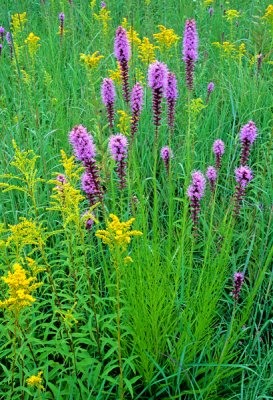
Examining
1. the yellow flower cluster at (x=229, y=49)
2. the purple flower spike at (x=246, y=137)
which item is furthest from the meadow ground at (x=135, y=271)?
the yellow flower cluster at (x=229, y=49)

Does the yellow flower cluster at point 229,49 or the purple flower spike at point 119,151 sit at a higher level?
the purple flower spike at point 119,151

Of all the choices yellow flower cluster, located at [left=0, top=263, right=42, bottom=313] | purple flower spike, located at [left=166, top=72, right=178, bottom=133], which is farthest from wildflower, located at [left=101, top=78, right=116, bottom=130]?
yellow flower cluster, located at [left=0, top=263, right=42, bottom=313]

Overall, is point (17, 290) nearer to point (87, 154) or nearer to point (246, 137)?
point (87, 154)

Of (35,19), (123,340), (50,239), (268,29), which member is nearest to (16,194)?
(50,239)

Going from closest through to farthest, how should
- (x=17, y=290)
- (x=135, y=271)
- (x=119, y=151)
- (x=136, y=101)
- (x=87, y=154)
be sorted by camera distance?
(x=17, y=290)
(x=87, y=154)
(x=119, y=151)
(x=135, y=271)
(x=136, y=101)

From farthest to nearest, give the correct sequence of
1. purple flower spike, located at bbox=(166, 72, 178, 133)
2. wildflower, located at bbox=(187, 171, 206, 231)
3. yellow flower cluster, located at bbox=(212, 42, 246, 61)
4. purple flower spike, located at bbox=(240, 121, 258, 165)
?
Result: yellow flower cluster, located at bbox=(212, 42, 246, 61)
purple flower spike, located at bbox=(166, 72, 178, 133)
purple flower spike, located at bbox=(240, 121, 258, 165)
wildflower, located at bbox=(187, 171, 206, 231)

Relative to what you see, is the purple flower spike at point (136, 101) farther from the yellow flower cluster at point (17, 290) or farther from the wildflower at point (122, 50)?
the yellow flower cluster at point (17, 290)

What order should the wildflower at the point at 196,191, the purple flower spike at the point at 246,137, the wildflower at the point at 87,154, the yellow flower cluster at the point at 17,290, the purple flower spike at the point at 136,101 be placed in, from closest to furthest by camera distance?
the yellow flower cluster at the point at 17,290 < the wildflower at the point at 87,154 < the wildflower at the point at 196,191 < the purple flower spike at the point at 246,137 < the purple flower spike at the point at 136,101

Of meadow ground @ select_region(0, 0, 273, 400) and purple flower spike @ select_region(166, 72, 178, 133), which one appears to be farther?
purple flower spike @ select_region(166, 72, 178, 133)

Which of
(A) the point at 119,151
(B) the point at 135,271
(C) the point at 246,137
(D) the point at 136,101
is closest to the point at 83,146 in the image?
(A) the point at 119,151

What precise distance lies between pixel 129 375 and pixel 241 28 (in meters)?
4.32

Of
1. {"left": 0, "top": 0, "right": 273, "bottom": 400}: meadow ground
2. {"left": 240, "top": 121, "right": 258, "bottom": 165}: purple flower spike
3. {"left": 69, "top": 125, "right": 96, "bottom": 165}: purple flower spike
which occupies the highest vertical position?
{"left": 69, "top": 125, "right": 96, "bottom": 165}: purple flower spike

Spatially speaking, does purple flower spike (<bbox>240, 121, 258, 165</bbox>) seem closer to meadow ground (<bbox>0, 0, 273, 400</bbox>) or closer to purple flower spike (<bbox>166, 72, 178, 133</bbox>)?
meadow ground (<bbox>0, 0, 273, 400</bbox>)

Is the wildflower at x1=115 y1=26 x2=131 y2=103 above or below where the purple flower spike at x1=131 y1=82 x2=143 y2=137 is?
above
